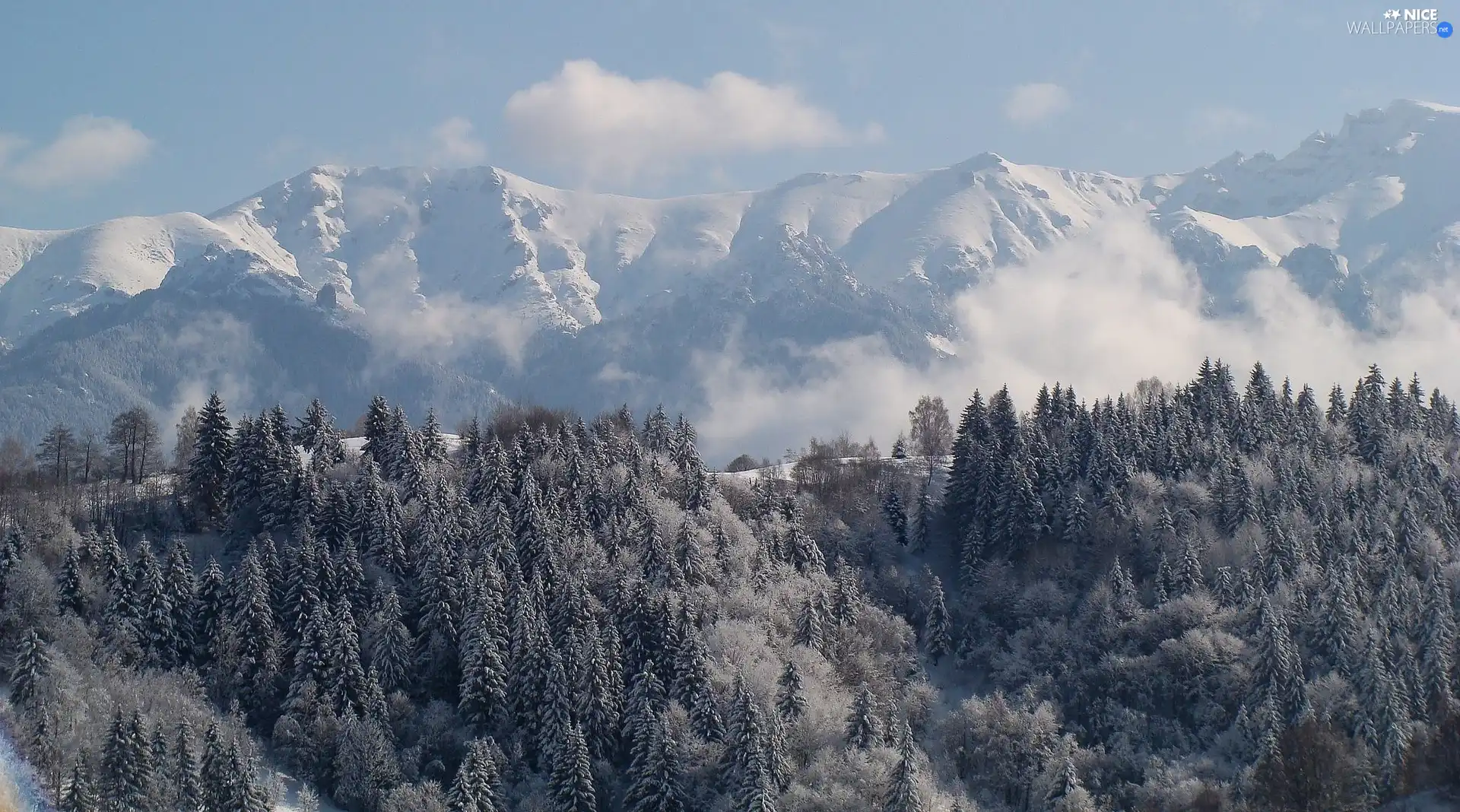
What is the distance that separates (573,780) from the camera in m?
92.4

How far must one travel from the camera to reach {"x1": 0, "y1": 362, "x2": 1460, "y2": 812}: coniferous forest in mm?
92375

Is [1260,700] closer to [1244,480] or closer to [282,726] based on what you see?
[1244,480]

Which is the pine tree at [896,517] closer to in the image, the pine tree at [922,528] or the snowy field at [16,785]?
the pine tree at [922,528]

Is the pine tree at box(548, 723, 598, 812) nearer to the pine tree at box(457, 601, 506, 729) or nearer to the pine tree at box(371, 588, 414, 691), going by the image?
the pine tree at box(457, 601, 506, 729)

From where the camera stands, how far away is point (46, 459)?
142m

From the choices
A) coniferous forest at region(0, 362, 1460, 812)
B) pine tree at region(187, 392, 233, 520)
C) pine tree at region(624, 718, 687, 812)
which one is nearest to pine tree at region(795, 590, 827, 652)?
coniferous forest at region(0, 362, 1460, 812)

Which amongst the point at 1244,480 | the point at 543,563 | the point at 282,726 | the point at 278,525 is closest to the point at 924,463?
the point at 1244,480

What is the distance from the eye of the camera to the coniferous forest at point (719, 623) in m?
92.4

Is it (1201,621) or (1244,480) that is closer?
(1201,621)

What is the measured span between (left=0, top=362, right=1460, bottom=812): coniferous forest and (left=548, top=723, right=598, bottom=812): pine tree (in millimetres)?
277

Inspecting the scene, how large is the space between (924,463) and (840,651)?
6185cm

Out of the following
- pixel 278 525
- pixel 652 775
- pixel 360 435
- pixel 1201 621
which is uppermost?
pixel 360 435

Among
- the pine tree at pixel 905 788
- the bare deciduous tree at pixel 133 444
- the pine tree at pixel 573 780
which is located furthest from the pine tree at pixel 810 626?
the bare deciduous tree at pixel 133 444

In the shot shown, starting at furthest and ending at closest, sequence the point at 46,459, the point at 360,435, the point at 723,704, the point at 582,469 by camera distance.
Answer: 1. the point at 360,435
2. the point at 46,459
3. the point at 582,469
4. the point at 723,704
